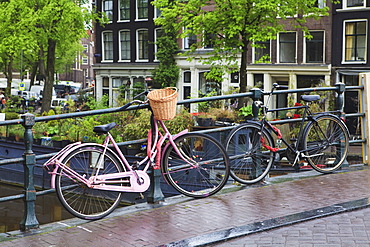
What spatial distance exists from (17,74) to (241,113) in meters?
59.6

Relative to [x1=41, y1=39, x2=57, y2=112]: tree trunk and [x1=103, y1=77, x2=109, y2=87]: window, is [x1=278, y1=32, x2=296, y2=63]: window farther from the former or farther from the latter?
[x1=103, y1=77, x2=109, y2=87]: window

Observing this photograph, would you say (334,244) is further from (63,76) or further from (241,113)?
(63,76)

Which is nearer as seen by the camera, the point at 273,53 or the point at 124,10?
the point at 273,53

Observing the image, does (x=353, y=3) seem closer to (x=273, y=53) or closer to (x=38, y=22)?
(x=273, y=53)

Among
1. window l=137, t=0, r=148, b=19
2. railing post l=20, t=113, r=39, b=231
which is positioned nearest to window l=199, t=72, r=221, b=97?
window l=137, t=0, r=148, b=19

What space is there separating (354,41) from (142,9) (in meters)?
15.7

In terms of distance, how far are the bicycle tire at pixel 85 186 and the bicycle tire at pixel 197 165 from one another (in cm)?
60

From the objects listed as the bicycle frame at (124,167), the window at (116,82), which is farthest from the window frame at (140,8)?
the bicycle frame at (124,167)

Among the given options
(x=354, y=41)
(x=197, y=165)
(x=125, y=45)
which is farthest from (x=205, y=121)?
(x=125, y=45)

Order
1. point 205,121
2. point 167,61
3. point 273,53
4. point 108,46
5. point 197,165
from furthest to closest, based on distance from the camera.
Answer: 1. point 108,46
2. point 167,61
3. point 273,53
4. point 205,121
5. point 197,165

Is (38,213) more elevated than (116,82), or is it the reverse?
(116,82)

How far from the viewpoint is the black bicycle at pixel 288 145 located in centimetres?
657

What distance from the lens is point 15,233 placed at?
5043 millimetres

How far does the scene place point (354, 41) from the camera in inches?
1027
